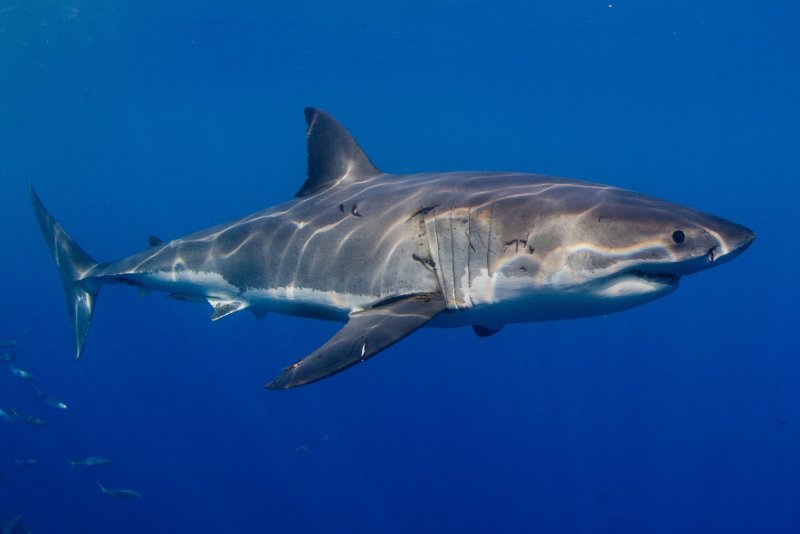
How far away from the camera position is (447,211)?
4.09 m

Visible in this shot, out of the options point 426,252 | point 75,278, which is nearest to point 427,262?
point 426,252

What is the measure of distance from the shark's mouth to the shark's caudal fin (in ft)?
21.7

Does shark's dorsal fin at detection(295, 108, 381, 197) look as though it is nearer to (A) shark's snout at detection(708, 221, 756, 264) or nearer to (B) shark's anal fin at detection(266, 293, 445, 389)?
(B) shark's anal fin at detection(266, 293, 445, 389)

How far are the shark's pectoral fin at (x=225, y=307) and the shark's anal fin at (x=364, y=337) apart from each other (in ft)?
6.86

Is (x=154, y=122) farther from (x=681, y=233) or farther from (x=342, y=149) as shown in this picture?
(x=681, y=233)

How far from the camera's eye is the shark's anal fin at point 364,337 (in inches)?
121

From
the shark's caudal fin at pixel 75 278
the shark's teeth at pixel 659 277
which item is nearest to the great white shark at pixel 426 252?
the shark's teeth at pixel 659 277

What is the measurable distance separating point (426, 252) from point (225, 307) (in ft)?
8.62

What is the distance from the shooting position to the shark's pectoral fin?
557 cm

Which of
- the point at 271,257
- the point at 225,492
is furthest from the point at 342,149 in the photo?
the point at 225,492

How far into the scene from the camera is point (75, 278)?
7.35 meters

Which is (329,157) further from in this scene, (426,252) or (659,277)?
(659,277)

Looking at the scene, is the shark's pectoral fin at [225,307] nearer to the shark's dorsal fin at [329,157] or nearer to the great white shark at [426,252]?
the great white shark at [426,252]

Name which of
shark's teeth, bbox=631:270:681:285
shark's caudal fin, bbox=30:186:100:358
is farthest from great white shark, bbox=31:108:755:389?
shark's caudal fin, bbox=30:186:100:358
